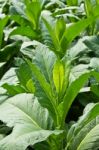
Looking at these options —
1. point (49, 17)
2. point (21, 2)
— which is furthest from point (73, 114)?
point (21, 2)

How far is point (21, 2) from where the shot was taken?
273 cm

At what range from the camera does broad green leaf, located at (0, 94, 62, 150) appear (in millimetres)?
1434

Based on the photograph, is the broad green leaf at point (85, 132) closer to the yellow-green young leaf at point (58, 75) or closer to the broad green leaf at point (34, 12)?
the yellow-green young leaf at point (58, 75)

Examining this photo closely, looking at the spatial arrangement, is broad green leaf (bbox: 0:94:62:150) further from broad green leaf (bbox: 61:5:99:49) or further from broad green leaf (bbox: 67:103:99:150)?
broad green leaf (bbox: 61:5:99:49)

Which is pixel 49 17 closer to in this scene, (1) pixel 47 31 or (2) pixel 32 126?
(1) pixel 47 31

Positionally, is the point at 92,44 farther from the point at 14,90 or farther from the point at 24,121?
Result: the point at 24,121

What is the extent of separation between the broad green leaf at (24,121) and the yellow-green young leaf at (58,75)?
131 mm

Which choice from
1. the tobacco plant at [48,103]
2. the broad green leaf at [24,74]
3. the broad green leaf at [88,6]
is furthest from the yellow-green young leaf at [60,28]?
the broad green leaf at [24,74]

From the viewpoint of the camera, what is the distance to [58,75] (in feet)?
5.25

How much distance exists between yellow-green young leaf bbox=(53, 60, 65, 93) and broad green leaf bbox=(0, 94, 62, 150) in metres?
0.13

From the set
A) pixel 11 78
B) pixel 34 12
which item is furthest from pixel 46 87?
pixel 34 12

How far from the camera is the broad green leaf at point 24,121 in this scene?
4.70 ft

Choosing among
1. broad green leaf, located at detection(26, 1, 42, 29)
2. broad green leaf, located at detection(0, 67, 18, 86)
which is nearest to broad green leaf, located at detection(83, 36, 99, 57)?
broad green leaf, located at detection(0, 67, 18, 86)

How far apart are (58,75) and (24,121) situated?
0.22m
